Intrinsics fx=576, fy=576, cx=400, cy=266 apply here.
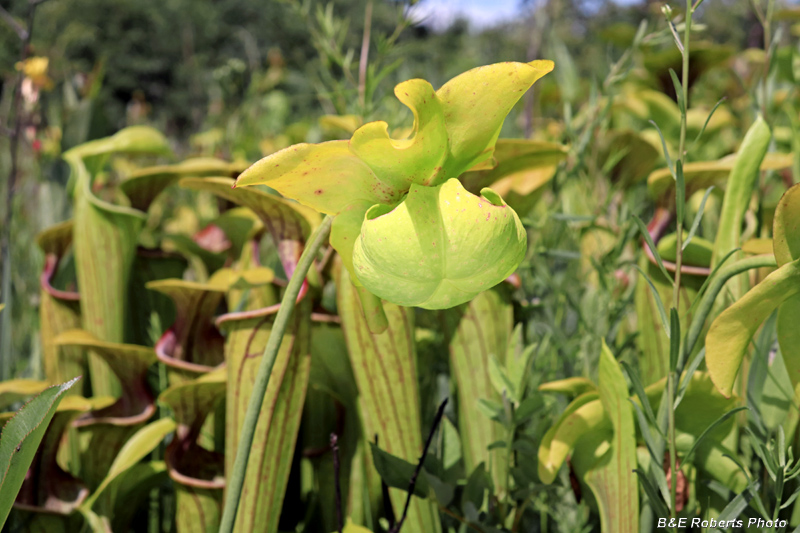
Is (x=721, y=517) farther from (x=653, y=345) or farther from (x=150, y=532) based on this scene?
(x=150, y=532)

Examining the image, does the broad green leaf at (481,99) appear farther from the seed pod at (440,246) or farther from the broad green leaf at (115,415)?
the broad green leaf at (115,415)

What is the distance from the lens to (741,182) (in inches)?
Result: 20.1

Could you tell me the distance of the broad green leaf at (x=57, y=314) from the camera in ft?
2.72

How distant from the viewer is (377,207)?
1.27 feet

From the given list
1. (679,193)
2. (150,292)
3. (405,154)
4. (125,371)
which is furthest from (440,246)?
(150,292)

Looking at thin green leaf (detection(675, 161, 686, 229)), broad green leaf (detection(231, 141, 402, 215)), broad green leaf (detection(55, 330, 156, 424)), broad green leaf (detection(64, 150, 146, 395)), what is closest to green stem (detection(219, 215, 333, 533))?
broad green leaf (detection(231, 141, 402, 215))

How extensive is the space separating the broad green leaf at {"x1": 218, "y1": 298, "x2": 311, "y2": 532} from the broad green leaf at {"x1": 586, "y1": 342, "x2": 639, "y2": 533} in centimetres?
28

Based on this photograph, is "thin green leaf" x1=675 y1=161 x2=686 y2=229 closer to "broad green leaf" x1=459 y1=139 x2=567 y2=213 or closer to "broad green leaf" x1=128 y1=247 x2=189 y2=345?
"broad green leaf" x1=459 y1=139 x2=567 y2=213

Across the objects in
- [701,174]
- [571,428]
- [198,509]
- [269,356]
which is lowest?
[198,509]

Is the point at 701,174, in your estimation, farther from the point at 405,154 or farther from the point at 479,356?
the point at 405,154

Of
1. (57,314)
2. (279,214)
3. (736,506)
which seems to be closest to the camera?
(736,506)

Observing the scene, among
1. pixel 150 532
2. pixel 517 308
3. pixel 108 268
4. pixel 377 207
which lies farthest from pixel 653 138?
pixel 150 532

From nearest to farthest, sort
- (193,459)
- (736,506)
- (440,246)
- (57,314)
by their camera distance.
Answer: (440,246) < (736,506) < (193,459) < (57,314)

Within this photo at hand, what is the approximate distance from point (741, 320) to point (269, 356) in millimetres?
318
